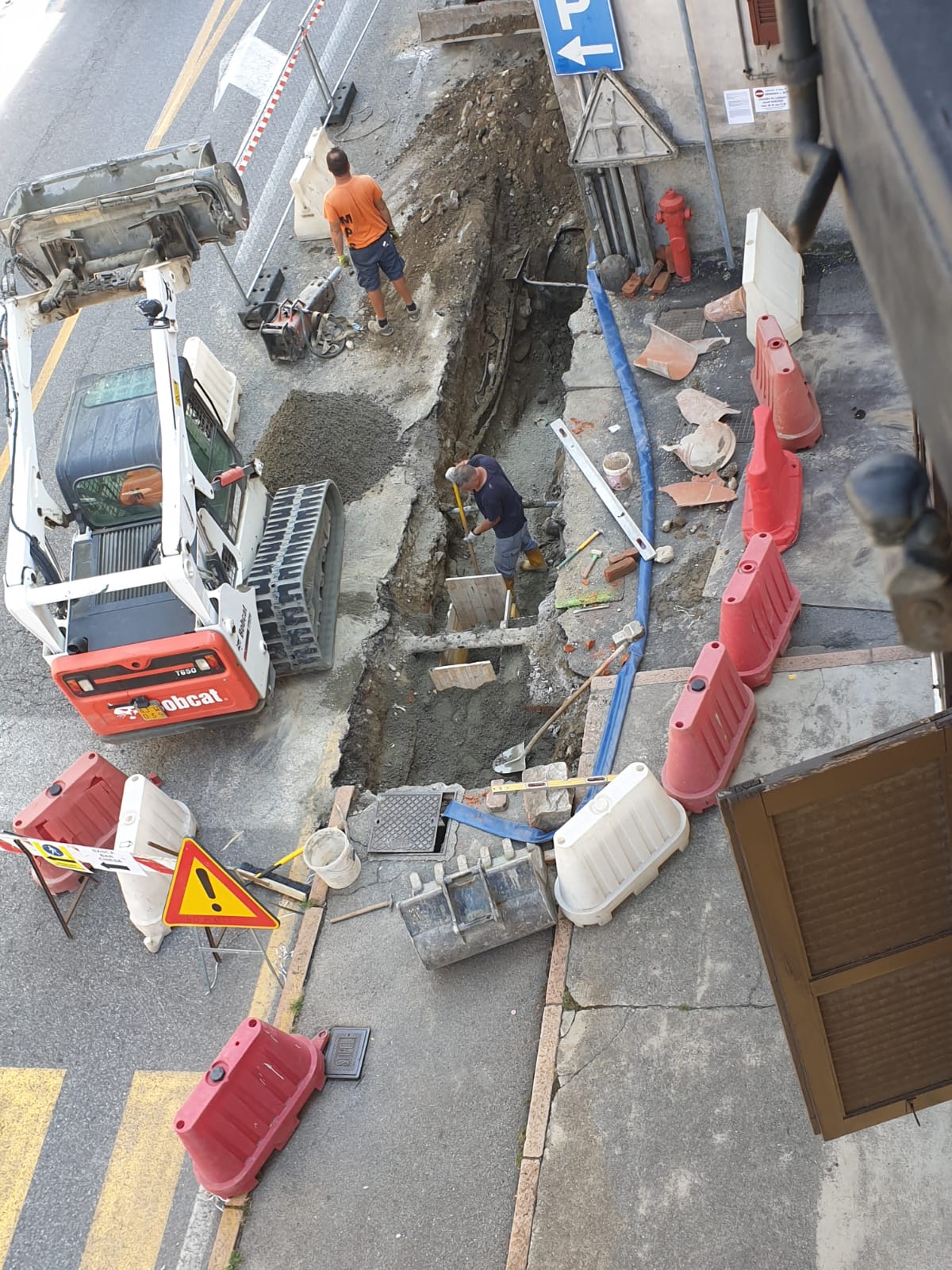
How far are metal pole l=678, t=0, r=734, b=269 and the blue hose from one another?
4.20ft

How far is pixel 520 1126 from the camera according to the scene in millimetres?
6742

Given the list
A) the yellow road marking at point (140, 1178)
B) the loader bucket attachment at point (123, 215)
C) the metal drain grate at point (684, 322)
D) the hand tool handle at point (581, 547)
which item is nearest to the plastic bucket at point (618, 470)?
the hand tool handle at point (581, 547)

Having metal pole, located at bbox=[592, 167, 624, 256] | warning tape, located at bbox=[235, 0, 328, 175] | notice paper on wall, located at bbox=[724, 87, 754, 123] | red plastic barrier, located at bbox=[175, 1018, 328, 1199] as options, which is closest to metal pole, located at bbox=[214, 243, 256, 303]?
warning tape, located at bbox=[235, 0, 328, 175]

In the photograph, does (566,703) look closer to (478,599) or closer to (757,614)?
(757,614)

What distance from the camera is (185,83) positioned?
54.4ft

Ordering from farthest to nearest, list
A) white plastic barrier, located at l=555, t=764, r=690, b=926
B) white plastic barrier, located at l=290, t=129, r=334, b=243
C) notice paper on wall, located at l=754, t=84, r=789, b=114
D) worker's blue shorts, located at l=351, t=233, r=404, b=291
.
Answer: white plastic barrier, located at l=290, t=129, r=334, b=243 < worker's blue shorts, located at l=351, t=233, r=404, b=291 < notice paper on wall, located at l=754, t=84, r=789, b=114 < white plastic barrier, located at l=555, t=764, r=690, b=926

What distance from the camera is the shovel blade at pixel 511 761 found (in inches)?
347

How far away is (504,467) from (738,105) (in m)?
4.09

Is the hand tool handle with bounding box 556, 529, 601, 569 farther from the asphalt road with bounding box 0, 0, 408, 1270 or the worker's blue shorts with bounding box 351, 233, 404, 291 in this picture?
the worker's blue shorts with bounding box 351, 233, 404, 291

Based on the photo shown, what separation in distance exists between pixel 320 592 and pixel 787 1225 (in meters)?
6.10

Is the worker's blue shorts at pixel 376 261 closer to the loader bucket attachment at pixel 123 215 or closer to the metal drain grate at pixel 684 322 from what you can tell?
the loader bucket attachment at pixel 123 215

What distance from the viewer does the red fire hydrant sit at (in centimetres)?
1106

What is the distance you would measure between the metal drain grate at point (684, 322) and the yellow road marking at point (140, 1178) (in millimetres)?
7674

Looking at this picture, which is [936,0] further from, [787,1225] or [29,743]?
[29,743]
